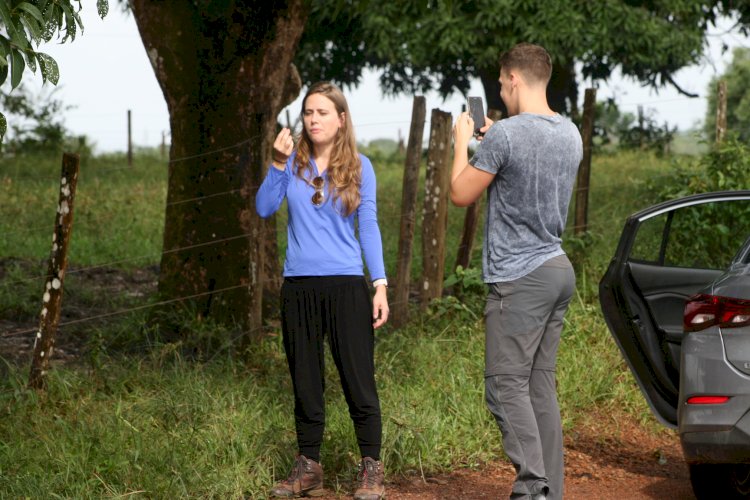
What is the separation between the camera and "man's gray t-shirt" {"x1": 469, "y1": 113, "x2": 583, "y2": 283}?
4906 mm

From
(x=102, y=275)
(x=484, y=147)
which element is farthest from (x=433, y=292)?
(x=102, y=275)

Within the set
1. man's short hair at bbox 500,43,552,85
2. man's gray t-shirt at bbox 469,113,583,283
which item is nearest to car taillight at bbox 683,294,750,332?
man's gray t-shirt at bbox 469,113,583,283

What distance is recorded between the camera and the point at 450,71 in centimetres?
2712

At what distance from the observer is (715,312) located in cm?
500

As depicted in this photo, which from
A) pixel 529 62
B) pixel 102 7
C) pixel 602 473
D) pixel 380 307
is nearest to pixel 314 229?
pixel 380 307

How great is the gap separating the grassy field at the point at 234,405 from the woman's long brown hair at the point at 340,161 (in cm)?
153

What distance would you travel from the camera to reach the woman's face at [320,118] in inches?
219

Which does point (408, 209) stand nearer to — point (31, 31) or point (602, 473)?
point (602, 473)

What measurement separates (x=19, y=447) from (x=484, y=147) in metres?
3.19

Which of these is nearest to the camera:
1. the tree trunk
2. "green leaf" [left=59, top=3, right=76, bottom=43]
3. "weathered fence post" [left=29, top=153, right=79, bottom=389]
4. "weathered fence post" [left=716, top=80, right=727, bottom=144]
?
"green leaf" [left=59, top=3, right=76, bottom=43]

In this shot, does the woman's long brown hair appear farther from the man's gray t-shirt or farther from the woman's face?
the man's gray t-shirt

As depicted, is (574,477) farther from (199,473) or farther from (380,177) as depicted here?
(380,177)

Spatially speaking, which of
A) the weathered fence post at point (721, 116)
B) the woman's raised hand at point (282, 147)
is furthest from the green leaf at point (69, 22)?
the weathered fence post at point (721, 116)

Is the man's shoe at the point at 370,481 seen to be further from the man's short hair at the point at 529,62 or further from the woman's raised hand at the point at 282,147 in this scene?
the man's short hair at the point at 529,62
